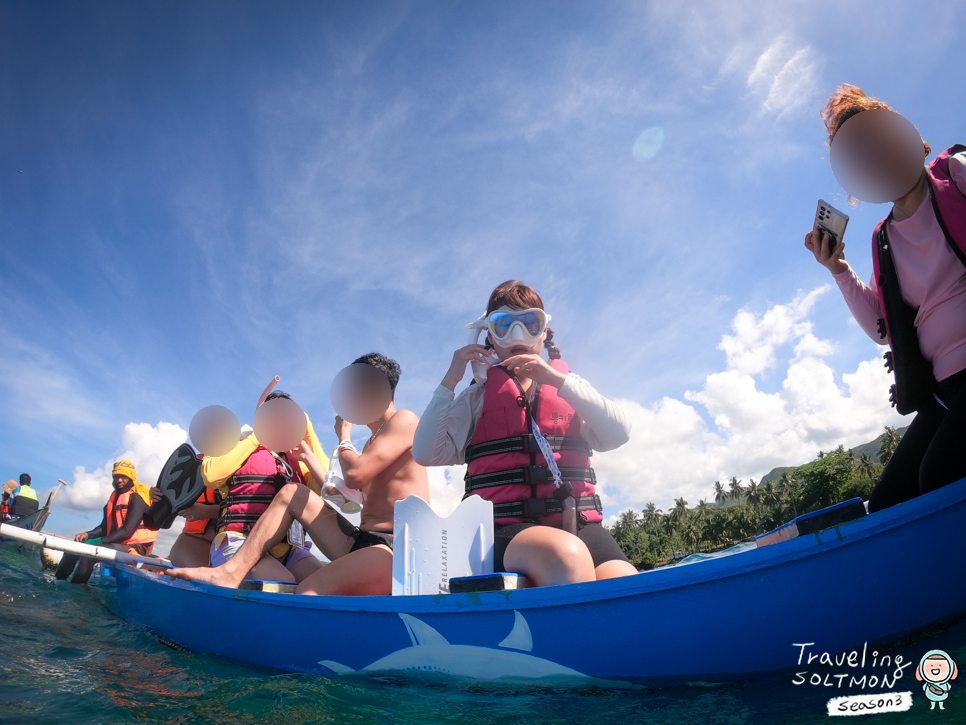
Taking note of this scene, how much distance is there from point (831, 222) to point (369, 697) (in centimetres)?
302

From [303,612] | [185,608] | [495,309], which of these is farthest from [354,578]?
[495,309]

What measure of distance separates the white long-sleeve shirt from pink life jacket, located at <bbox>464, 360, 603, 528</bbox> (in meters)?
0.08

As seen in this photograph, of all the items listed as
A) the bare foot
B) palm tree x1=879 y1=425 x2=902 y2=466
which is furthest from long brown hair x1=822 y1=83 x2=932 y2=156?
palm tree x1=879 y1=425 x2=902 y2=466

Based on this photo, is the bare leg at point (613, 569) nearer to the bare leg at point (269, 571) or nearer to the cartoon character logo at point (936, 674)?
the cartoon character logo at point (936, 674)

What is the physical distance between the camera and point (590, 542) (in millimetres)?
2539

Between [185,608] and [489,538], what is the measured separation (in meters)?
2.71

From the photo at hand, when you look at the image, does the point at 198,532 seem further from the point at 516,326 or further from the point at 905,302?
the point at 905,302

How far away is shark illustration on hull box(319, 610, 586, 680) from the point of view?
79.9 inches

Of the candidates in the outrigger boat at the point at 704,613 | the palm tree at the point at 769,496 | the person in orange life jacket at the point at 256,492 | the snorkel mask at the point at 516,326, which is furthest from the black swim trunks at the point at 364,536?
the palm tree at the point at 769,496

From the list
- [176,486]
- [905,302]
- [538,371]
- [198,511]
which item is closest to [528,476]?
[538,371]

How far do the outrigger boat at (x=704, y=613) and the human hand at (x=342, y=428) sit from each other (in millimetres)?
1433

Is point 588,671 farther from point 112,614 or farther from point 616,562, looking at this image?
point 112,614

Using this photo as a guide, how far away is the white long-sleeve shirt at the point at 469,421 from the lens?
2.56 m

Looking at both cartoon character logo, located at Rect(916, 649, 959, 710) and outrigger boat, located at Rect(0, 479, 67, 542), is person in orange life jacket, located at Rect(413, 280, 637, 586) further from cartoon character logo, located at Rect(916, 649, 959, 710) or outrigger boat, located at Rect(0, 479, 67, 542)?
outrigger boat, located at Rect(0, 479, 67, 542)
